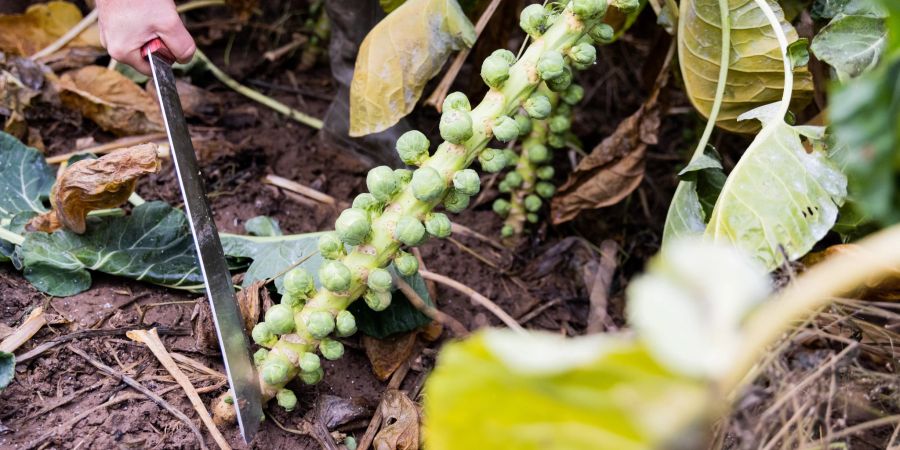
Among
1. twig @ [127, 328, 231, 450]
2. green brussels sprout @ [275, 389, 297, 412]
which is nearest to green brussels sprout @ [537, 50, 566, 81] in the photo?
green brussels sprout @ [275, 389, 297, 412]

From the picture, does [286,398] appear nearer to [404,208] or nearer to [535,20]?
[404,208]

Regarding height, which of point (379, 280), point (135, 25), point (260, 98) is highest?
point (135, 25)

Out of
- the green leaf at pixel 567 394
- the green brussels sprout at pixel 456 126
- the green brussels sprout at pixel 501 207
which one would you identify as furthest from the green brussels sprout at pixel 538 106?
the green leaf at pixel 567 394

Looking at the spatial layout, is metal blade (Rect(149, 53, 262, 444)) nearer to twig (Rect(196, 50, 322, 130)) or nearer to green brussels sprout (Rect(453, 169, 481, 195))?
green brussels sprout (Rect(453, 169, 481, 195))

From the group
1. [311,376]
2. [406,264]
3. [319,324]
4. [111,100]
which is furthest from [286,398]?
[111,100]

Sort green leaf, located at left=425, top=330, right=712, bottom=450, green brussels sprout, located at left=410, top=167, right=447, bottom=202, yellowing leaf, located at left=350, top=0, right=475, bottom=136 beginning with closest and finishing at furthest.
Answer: green leaf, located at left=425, top=330, right=712, bottom=450 → green brussels sprout, located at left=410, top=167, right=447, bottom=202 → yellowing leaf, located at left=350, top=0, right=475, bottom=136

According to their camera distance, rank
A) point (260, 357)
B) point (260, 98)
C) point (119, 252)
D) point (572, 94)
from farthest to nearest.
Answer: point (260, 98) → point (572, 94) → point (119, 252) → point (260, 357)

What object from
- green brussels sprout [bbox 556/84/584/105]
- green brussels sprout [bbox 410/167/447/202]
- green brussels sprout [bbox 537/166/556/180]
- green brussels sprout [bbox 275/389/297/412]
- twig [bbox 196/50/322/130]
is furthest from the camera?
twig [bbox 196/50/322/130]

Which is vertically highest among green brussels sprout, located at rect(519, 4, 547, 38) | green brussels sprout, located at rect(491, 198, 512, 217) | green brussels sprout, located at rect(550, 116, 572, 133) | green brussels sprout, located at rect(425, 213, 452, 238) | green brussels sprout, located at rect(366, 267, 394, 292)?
green brussels sprout, located at rect(519, 4, 547, 38)

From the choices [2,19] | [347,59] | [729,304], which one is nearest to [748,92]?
[347,59]
